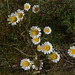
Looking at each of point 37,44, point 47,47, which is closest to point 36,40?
point 37,44

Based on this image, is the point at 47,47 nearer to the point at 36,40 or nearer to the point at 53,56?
the point at 53,56

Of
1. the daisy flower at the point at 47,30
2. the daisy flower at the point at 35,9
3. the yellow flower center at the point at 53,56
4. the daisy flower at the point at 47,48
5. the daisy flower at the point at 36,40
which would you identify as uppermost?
the daisy flower at the point at 35,9

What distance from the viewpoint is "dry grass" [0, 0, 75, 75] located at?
2123 millimetres

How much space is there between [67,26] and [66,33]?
135 mm

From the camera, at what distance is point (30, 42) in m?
2.29

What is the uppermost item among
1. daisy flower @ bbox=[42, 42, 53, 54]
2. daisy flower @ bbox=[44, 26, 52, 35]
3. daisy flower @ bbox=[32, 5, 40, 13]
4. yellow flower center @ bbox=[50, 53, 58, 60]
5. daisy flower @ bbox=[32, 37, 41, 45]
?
daisy flower @ bbox=[32, 5, 40, 13]

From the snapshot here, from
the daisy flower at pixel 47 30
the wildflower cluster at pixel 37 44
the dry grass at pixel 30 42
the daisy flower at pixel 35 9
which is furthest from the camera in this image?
the daisy flower at pixel 35 9

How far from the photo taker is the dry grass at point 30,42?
212 cm

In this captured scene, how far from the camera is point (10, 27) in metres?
2.45

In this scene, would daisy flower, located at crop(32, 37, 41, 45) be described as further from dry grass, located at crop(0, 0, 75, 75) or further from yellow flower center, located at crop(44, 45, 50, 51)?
yellow flower center, located at crop(44, 45, 50, 51)

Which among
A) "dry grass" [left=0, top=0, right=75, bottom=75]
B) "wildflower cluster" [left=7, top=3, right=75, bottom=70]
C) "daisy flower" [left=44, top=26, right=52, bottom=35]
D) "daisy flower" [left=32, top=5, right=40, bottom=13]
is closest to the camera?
"wildflower cluster" [left=7, top=3, right=75, bottom=70]

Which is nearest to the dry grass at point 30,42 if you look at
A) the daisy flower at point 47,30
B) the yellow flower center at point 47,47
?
the daisy flower at point 47,30

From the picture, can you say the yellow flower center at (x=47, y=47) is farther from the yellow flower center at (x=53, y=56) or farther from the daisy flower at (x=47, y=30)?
the daisy flower at (x=47, y=30)

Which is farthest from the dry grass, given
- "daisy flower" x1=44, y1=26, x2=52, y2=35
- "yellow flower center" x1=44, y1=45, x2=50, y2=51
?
"yellow flower center" x1=44, y1=45, x2=50, y2=51
